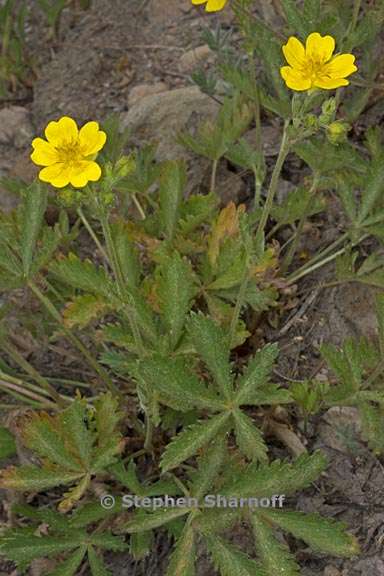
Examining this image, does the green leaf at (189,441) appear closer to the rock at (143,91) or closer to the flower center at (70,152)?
the flower center at (70,152)

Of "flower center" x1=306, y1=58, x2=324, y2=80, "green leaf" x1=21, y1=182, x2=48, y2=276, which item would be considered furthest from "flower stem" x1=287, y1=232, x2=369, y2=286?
"green leaf" x1=21, y1=182, x2=48, y2=276

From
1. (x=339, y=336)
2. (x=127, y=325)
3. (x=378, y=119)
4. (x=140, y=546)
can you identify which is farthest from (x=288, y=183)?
(x=140, y=546)

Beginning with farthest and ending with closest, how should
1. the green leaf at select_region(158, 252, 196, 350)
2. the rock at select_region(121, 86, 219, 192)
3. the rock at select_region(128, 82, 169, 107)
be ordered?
the rock at select_region(128, 82, 169, 107)
the rock at select_region(121, 86, 219, 192)
the green leaf at select_region(158, 252, 196, 350)

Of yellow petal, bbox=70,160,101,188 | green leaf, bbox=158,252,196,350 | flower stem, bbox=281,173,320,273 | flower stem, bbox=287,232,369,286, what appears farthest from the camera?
flower stem, bbox=287,232,369,286

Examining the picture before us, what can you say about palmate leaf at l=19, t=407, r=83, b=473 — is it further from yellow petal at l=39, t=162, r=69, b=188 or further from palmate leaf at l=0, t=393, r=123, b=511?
yellow petal at l=39, t=162, r=69, b=188

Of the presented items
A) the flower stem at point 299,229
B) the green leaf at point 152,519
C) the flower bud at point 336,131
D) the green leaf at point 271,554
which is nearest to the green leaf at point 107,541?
the green leaf at point 152,519

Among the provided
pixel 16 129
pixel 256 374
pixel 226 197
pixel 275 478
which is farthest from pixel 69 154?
pixel 16 129
